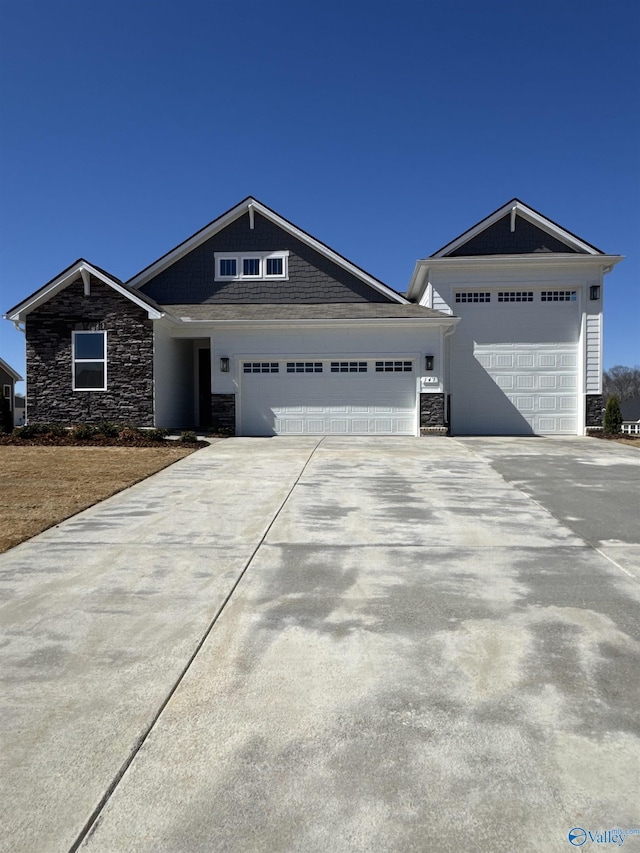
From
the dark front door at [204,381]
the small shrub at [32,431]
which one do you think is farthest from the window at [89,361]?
the dark front door at [204,381]

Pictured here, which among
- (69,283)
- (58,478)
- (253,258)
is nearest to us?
(58,478)

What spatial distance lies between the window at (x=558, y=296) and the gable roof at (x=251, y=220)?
173 inches

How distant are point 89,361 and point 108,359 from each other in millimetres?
614

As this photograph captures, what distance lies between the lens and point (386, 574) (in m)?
4.49

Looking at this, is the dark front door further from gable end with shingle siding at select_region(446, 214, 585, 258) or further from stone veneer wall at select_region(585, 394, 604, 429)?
stone veneer wall at select_region(585, 394, 604, 429)

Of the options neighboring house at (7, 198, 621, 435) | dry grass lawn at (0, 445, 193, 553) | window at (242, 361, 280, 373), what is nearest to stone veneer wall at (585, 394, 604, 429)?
neighboring house at (7, 198, 621, 435)

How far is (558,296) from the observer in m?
18.2

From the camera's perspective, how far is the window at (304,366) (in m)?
17.4

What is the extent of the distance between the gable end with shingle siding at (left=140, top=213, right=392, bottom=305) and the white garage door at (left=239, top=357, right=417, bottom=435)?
319cm

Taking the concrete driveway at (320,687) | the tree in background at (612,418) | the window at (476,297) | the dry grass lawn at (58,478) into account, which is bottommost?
the concrete driveway at (320,687)

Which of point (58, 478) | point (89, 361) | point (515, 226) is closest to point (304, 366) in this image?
point (89, 361)

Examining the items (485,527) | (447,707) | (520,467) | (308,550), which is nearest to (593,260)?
(520,467)

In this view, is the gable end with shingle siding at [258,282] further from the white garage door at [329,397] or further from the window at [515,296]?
the window at [515,296]

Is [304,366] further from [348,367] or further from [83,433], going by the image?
[83,433]
